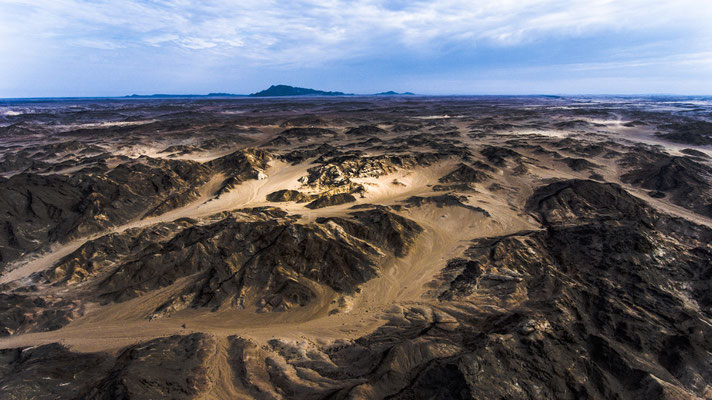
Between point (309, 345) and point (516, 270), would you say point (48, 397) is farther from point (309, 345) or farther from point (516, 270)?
point (516, 270)

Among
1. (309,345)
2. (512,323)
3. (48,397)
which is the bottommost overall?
(309,345)

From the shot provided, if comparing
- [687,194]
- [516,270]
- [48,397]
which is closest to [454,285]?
[516,270]

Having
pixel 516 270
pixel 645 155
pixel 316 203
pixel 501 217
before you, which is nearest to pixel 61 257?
pixel 316 203

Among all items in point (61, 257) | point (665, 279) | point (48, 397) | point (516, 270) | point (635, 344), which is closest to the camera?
point (48, 397)

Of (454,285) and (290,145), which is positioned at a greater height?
(290,145)

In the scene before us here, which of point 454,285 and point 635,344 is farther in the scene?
point 454,285

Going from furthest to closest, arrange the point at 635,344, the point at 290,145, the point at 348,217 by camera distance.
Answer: the point at 290,145 → the point at 348,217 → the point at 635,344

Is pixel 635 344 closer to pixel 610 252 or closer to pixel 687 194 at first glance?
pixel 610 252
